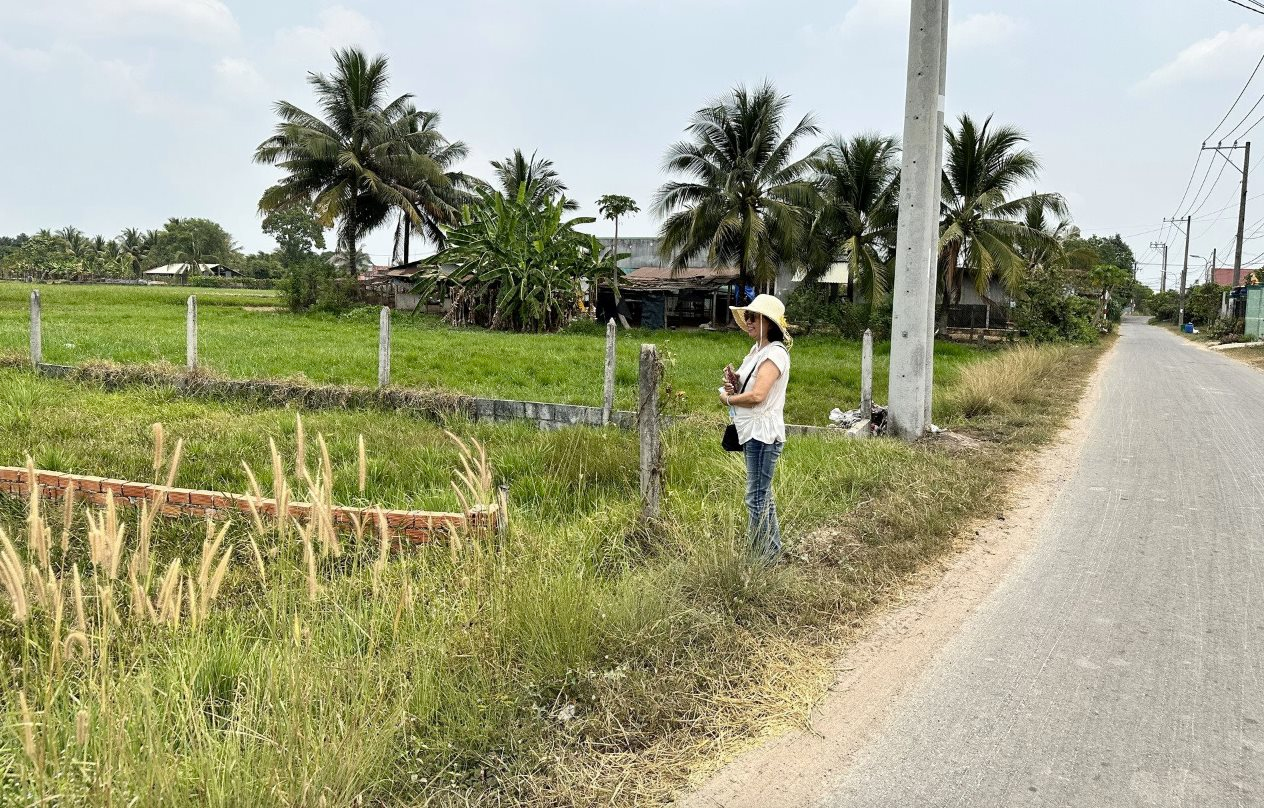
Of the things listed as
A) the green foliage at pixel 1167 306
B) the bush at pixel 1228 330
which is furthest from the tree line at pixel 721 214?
the green foliage at pixel 1167 306

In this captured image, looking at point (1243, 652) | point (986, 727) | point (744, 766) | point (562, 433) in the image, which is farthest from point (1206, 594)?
point (562, 433)

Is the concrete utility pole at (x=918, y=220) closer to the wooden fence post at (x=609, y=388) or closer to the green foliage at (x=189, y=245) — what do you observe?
the wooden fence post at (x=609, y=388)

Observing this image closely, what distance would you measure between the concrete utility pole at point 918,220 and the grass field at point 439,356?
202 centimetres

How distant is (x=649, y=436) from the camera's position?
4.93 m

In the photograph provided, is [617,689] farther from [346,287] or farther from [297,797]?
[346,287]

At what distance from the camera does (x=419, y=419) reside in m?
9.80

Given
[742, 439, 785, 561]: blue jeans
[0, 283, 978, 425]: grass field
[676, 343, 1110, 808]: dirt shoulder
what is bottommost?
[676, 343, 1110, 808]: dirt shoulder

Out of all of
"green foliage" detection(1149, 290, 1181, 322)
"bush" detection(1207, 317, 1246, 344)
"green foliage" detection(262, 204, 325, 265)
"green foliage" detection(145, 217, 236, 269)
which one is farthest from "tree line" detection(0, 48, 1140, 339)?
"green foliage" detection(145, 217, 236, 269)

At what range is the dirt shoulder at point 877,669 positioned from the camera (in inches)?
109

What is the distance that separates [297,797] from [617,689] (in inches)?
49.2

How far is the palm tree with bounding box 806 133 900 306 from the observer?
2814cm

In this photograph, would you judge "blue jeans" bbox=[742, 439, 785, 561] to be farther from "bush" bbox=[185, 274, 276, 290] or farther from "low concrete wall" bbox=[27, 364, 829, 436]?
"bush" bbox=[185, 274, 276, 290]

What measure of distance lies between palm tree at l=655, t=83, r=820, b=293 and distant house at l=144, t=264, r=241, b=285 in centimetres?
6407

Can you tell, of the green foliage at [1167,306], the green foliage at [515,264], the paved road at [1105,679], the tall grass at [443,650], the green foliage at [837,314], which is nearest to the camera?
the tall grass at [443,650]
